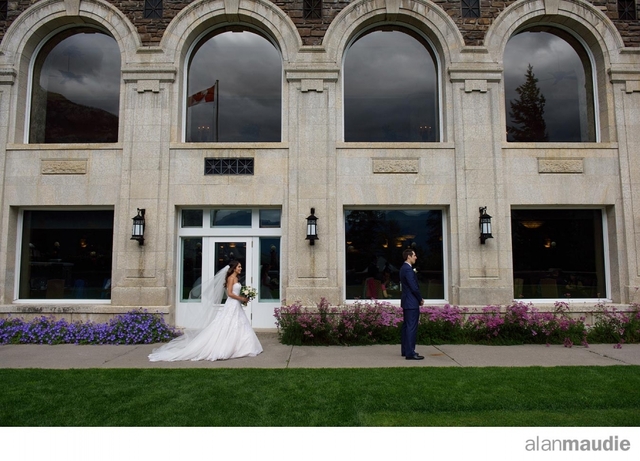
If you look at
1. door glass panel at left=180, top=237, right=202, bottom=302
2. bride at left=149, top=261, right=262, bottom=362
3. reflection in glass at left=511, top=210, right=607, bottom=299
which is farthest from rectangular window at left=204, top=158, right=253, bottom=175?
reflection in glass at left=511, top=210, right=607, bottom=299

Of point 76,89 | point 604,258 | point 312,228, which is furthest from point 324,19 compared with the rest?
point 604,258

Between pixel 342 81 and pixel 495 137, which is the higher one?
pixel 342 81

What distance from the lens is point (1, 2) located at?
11484 millimetres

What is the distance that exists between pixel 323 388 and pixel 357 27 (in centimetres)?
899

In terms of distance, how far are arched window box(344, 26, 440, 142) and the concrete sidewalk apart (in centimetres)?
546

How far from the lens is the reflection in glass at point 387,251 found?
11070 mm

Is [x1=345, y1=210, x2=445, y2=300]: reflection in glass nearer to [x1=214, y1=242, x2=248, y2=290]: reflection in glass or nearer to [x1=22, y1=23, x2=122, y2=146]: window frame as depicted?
[x1=214, y1=242, x2=248, y2=290]: reflection in glass

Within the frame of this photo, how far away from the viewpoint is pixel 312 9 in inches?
444

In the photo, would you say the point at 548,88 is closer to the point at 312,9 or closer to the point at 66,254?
the point at 312,9

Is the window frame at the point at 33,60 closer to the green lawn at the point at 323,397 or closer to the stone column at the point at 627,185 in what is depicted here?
the green lawn at the point at 323,397

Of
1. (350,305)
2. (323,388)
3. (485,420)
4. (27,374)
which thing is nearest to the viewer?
(485,420)

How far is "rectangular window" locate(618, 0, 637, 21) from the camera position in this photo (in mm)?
11344

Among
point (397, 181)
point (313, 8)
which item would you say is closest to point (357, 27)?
point (313, 8)

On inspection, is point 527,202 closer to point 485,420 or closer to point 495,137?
point 495,137
